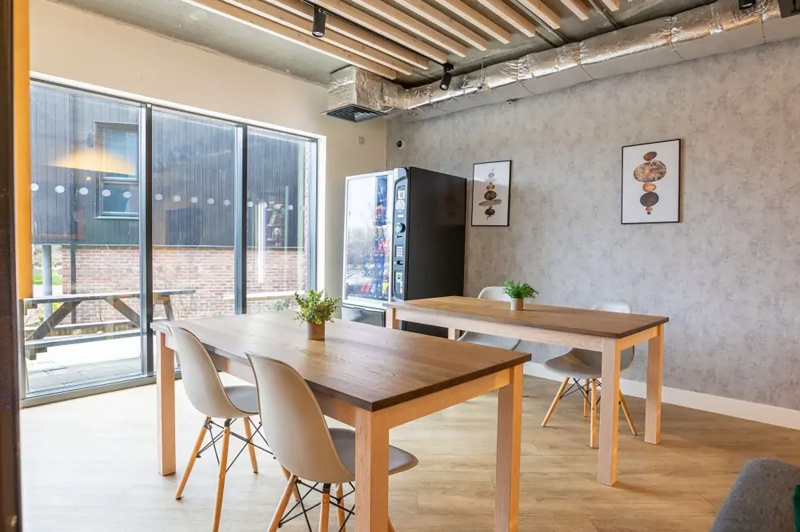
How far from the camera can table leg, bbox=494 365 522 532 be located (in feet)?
5.79

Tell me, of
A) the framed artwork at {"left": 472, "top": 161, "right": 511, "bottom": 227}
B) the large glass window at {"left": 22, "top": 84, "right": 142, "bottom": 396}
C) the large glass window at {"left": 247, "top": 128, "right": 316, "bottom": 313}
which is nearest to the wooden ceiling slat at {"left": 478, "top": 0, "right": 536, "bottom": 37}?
the framed artwork at {"left": 472, "top": 161, "right": 511, "bottom": 227}

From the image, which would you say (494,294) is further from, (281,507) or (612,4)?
(281,507)

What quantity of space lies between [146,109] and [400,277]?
2.56 meters

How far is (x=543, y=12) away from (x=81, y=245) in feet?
12.4

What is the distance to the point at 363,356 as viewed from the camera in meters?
1.79

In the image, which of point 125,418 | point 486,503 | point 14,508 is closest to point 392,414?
point 14,508

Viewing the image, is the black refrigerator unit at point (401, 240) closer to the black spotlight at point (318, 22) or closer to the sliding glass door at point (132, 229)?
the sliding glass door at point (132, 229)

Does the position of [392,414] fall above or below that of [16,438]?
below

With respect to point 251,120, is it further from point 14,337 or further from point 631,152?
point 14,337

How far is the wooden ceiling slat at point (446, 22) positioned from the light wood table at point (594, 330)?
6.50 ft

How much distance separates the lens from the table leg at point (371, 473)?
1290 mm

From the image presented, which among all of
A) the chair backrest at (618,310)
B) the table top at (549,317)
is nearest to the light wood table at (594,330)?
the table top at (549,317)

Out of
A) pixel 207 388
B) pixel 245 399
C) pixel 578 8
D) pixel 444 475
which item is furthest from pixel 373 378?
pixel 578 8

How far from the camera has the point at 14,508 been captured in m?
0.55
